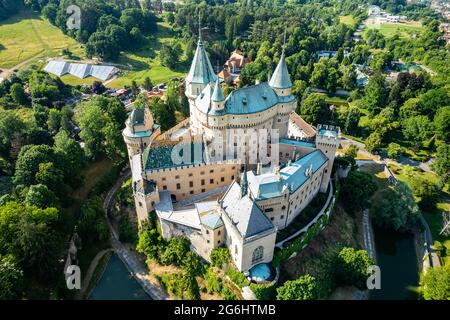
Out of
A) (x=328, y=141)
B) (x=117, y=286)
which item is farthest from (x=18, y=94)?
(x=328, y=141)

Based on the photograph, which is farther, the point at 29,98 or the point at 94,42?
the point at 94,42

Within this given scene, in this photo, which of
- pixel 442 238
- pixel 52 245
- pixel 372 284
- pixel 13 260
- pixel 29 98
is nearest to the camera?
pixel 13 260

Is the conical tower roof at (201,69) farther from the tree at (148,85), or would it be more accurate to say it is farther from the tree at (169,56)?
the tree at (169,56)

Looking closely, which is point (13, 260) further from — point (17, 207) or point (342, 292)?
point (342, 292)

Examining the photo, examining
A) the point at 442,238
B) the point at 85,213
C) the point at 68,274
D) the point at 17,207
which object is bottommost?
the point at 442,238

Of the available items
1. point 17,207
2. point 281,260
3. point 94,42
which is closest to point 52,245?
point 17,207

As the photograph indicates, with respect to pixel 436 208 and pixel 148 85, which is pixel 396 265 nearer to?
pixel 436 208

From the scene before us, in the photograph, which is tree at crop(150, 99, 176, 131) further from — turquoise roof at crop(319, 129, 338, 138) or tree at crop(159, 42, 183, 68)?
tree at crop(159, 42, 183, 68)
